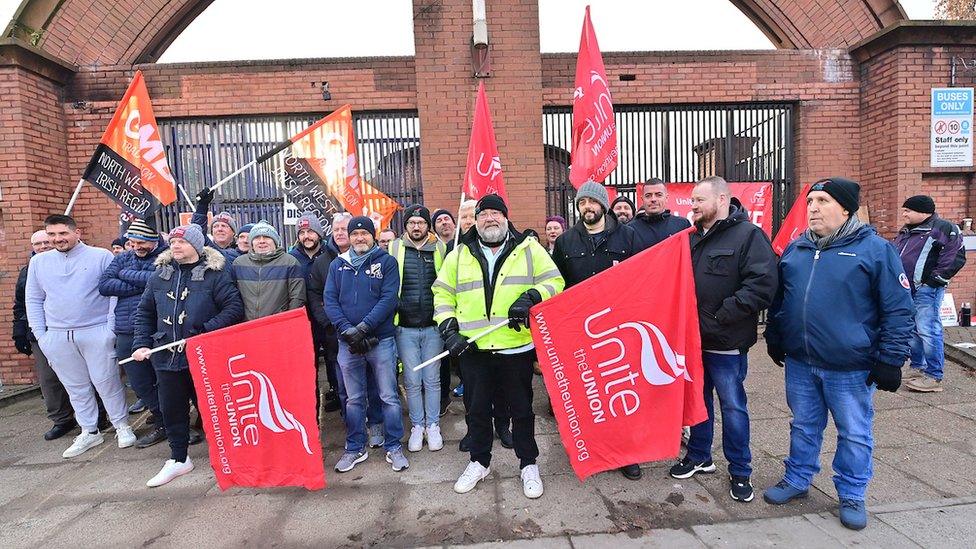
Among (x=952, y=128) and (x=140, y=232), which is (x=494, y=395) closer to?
(x=140, y=232)

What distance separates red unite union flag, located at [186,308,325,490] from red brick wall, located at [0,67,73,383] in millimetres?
5380

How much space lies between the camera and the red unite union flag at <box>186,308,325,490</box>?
11.1 feet

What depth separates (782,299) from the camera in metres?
3.07

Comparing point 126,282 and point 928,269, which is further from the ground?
point 126,282

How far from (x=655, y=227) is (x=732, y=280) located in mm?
1005

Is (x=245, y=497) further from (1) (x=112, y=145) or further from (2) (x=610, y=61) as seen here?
(2) (x=610, y=61)

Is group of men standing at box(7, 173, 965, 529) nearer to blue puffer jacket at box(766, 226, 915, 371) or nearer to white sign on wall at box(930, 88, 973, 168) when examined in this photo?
blue puffer jacket at box(766, 226, 915, 371)

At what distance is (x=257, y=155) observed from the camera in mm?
7336

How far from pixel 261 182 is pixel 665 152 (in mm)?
6498

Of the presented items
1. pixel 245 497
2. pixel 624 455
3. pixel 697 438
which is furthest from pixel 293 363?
pixel 697 438

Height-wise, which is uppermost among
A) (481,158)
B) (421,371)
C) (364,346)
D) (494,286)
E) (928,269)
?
(481,158)

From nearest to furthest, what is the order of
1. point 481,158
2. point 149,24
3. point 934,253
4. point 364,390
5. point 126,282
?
point 364,390, point 126,282, point 934,253, point 481,158, point 149,24

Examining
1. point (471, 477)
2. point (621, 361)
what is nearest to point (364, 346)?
point (471, 477)

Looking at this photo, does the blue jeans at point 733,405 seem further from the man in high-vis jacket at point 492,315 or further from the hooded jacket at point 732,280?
the man in high-vis jacket at point 492,315
